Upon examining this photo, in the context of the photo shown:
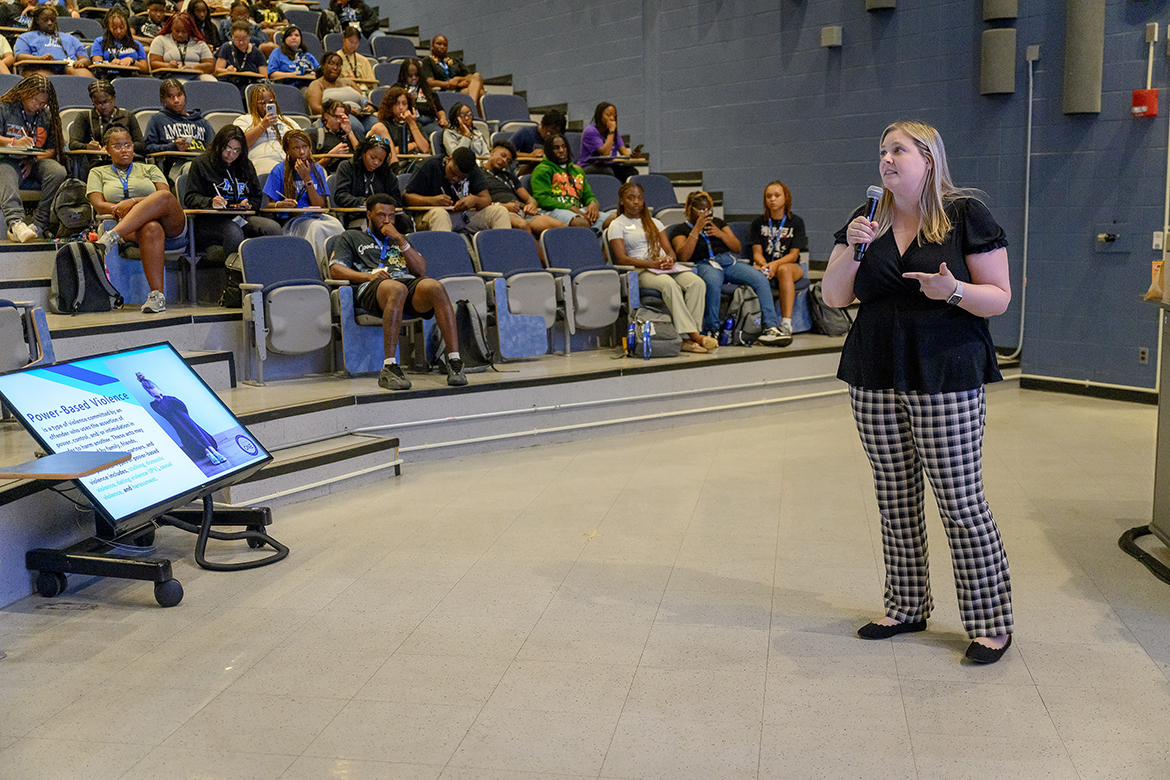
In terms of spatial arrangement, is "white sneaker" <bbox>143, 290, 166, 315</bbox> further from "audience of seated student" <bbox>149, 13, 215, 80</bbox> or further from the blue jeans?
the blue jeans

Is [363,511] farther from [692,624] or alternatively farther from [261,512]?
[692,624]

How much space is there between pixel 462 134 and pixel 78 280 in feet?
10.6

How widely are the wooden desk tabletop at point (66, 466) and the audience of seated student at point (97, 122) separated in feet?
13.6

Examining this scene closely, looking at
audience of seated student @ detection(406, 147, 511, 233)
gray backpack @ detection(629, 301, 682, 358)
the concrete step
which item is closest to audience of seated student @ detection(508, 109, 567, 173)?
audience of seated student @ detection(406, 147, 511, 233)

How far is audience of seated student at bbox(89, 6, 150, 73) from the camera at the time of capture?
7.43 m

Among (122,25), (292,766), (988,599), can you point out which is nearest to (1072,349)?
(988,599)

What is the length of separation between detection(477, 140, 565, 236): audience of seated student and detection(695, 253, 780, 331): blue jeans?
99 cm

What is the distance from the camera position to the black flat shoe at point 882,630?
2818 millimetres

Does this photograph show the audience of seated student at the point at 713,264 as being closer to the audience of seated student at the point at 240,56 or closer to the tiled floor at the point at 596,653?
the tiled floor at the point at 596,653

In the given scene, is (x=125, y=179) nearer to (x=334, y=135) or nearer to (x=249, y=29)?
(x=334, y=135)

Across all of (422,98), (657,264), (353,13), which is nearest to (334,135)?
(422,98)

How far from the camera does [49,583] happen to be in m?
3.23

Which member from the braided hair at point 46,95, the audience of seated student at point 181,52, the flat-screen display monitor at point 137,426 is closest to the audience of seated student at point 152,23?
the audience of seated student at point 181,52

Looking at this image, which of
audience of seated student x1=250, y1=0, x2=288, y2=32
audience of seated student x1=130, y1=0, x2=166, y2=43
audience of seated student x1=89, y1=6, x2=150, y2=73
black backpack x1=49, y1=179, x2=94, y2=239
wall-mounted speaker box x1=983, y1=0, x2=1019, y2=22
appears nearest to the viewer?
black backpack x1=49, y1=179, x2=94, y2=239
